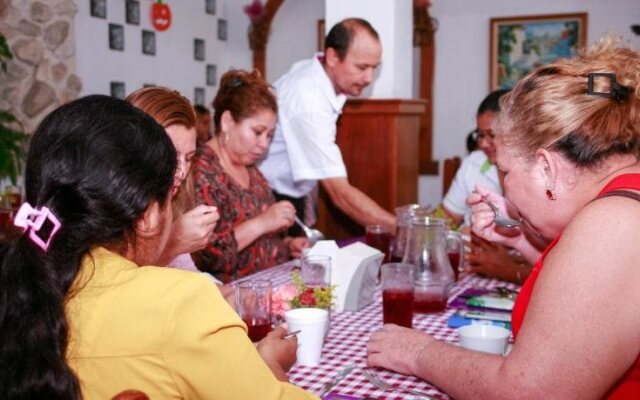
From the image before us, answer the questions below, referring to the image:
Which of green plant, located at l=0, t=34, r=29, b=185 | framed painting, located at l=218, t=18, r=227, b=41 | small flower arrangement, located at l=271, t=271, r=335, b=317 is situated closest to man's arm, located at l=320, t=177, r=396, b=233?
small flower arrangement, located at l=271, t=271, r=335, b=317

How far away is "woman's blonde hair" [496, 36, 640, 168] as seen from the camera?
135 centimetres

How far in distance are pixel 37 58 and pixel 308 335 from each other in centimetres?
436

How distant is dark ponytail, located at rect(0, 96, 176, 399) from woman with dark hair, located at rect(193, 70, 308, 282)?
1442 mm

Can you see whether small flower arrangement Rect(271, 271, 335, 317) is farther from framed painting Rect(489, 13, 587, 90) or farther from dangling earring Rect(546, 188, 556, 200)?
framed painting Rect(489, 13, 587, 90)

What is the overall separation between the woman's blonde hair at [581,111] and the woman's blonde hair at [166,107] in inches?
41.4

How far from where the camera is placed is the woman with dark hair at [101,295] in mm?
1014

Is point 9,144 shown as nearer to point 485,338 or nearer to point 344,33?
point 344,33

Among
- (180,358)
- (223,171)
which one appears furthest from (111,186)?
(223,171)

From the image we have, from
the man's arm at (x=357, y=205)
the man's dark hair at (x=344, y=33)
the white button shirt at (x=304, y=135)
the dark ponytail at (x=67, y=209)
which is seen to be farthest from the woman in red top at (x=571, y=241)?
the man's dark hair at (x=344, y=33)

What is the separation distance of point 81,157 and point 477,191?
4.92 feet

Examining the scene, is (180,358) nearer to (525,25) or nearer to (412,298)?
(412,298)

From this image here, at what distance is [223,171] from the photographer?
281 cm

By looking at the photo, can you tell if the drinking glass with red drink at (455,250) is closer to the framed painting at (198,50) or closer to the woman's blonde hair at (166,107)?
the woman's blonde hair at (166,107)

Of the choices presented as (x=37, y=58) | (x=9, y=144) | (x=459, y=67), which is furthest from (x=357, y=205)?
(x=459, y=67)
